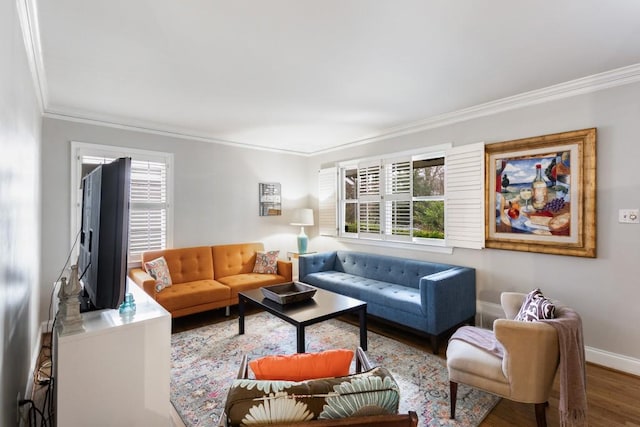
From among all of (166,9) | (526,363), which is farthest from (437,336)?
(166,9)

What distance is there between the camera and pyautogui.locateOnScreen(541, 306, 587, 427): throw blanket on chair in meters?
1.71

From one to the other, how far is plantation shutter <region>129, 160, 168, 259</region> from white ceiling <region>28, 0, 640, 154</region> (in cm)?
76

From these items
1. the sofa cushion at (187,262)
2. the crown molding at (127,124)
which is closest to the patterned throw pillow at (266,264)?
the sofa cushion at (187,262)

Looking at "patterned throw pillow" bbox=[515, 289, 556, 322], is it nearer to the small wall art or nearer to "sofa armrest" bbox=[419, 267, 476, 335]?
"sofa armrest" bbox=[419, 267, 476, 335]

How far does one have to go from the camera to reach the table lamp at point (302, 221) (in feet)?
17.1

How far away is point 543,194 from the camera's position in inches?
117

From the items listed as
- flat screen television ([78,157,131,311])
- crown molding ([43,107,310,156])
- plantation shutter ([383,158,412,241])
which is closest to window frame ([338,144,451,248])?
plantation shutter ([383,158,412,241])

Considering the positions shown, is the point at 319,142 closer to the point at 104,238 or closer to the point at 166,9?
the point at 166,9

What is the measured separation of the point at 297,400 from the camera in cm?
97

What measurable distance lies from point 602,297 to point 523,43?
2234 millimetres

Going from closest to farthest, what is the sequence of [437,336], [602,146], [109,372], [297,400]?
[297,400] < [109,372] < [602,146] < [437,336]

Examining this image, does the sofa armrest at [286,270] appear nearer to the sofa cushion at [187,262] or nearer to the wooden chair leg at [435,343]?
the sofa cushion at [187,262]

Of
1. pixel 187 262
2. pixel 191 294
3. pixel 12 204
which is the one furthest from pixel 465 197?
pixel 12 204

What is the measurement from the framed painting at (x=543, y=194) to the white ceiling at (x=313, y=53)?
0.58 m
